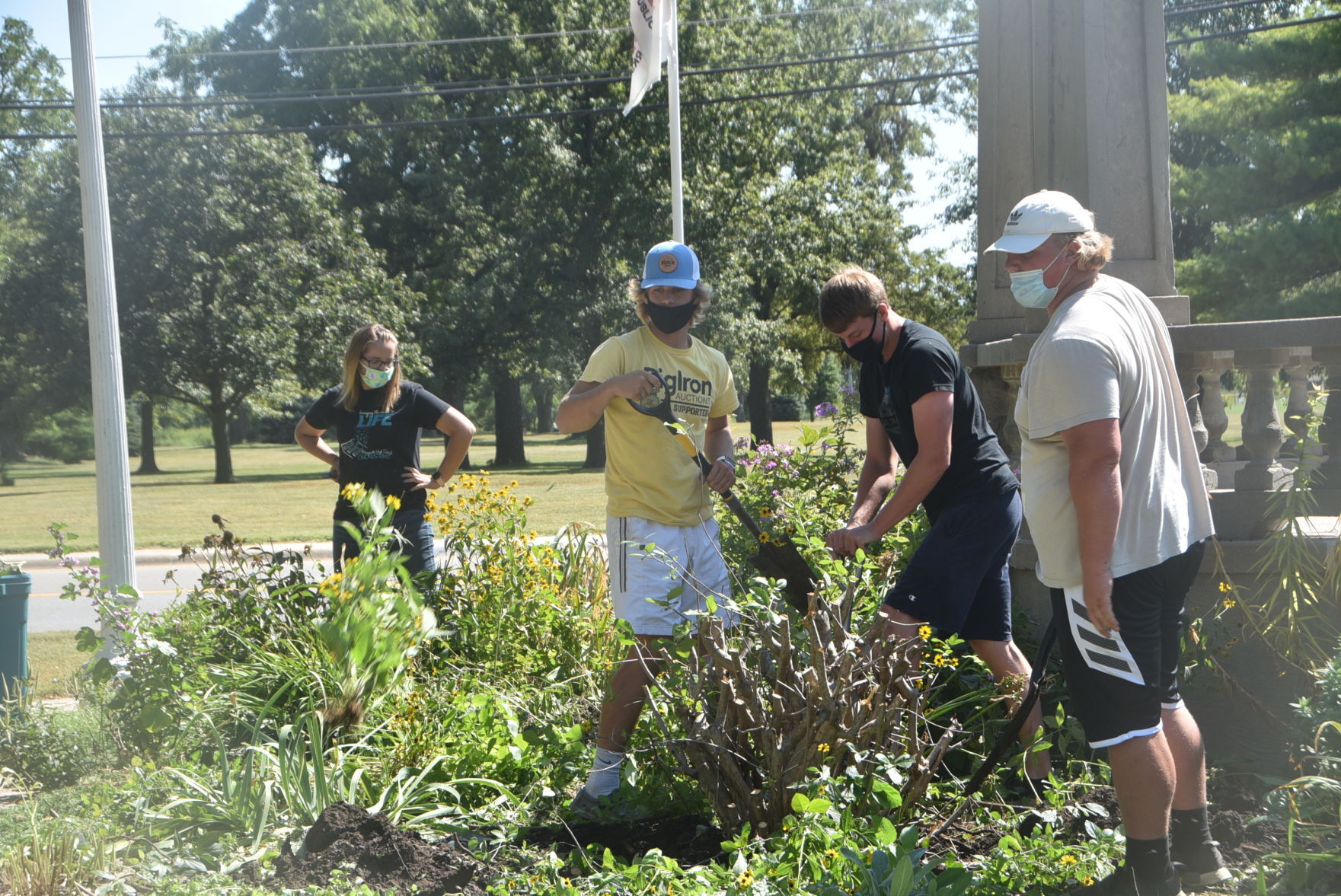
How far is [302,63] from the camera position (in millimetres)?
34281

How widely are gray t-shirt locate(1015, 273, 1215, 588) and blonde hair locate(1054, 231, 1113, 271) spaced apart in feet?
0.20

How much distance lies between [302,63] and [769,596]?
3531 cm

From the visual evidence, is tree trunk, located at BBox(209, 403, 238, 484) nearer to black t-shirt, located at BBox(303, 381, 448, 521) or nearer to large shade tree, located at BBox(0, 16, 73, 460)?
large shade tree, located at BBox(0, 16, 73, 460)

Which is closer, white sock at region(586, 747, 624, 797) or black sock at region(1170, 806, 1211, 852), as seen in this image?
black sock at region(1170, 806, 1211, 852)

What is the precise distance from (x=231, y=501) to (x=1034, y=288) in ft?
73.5

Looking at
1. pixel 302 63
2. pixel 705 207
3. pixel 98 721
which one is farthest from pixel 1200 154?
pixel 98 721

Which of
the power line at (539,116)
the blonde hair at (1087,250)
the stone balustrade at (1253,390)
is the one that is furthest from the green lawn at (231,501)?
the power line at (539,116)

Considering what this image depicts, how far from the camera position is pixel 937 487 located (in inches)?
146

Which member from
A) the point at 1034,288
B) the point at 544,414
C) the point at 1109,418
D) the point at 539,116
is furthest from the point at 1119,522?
the point at 544,414

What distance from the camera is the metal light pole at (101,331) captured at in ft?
18.1

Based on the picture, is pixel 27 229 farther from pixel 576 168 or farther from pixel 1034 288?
pixel 1034 288

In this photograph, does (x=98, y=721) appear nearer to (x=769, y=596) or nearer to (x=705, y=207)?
(x=769, y=596)

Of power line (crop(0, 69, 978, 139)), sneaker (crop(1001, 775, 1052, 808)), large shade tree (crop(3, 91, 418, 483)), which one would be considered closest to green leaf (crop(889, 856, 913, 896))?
sneaker (crop(1001, 775, 1052, 808))

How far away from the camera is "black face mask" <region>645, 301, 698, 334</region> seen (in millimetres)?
Result: 4074
